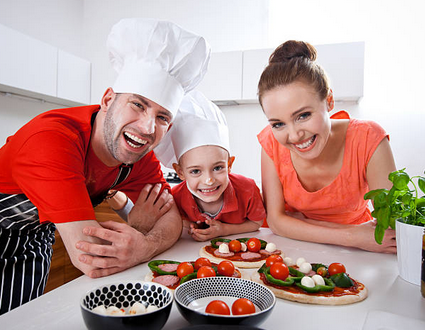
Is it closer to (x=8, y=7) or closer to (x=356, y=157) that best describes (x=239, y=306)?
(x=356, y=157)

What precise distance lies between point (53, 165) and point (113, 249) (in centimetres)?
28

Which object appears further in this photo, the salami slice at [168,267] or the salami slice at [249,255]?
the salami slice at [249,255]

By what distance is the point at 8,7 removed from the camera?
3180 millimetres

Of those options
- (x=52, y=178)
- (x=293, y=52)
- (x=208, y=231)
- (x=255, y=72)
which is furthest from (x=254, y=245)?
(x=255, y=72)

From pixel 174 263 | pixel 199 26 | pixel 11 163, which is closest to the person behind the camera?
pixel 174 263

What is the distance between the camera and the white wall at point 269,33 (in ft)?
9.62

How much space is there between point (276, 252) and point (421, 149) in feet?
8.27

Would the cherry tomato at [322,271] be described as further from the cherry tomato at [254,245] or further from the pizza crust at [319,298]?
the cherry tomato at [254,245]

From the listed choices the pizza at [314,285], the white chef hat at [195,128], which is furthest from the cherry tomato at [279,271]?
the white chef hat at [195,128]

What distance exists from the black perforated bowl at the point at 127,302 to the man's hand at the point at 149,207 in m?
0.59

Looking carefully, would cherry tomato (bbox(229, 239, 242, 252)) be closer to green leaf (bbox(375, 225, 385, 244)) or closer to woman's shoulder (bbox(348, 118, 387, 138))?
green leaf (bbox(375, 225, 385, 244))

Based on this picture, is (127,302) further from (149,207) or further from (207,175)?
(207,175)

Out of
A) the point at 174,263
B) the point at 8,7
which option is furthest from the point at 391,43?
the point at 8,7

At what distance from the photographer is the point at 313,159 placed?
145 centimetres
